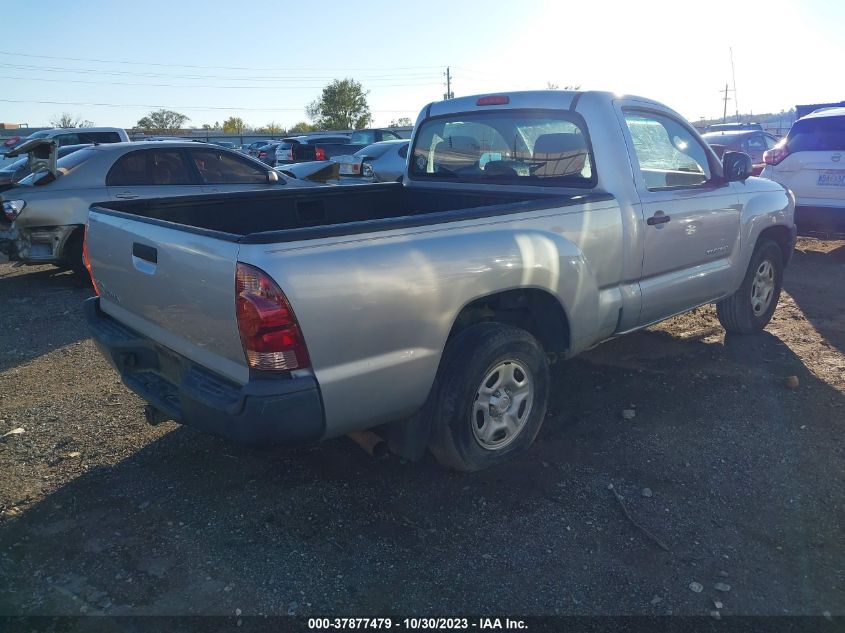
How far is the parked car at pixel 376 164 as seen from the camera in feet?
44.3

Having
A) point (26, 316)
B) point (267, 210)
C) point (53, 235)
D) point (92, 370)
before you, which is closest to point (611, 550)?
point (267, 210)

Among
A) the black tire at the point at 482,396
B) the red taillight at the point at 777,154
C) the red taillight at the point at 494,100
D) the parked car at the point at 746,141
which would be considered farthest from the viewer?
the parked car at the point at 746,141

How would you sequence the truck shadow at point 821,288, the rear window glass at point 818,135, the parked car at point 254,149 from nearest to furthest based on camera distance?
the truck shadow at point 821,288 < the rear window glass at point 818,135 < the parked car at point 254,149

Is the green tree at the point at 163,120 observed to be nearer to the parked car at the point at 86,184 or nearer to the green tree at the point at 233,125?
the green tree at the point at 233,125

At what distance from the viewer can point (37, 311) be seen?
6.89m

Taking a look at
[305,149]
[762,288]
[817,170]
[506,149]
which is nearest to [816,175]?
[817,170]

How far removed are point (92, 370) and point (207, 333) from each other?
113 inches

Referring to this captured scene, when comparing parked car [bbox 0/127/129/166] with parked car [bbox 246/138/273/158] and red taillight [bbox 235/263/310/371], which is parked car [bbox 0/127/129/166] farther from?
parked car [bbox 246/138/273/158]

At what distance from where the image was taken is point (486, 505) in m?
3.30

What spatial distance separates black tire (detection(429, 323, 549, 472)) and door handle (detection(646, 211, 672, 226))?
3.95ft

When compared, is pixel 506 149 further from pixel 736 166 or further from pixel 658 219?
pixel 736 166

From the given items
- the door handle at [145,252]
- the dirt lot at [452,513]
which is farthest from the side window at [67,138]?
the door handle at [145,252]

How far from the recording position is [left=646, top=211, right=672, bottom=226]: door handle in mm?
4152

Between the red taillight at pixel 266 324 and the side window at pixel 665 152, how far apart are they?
2681 millimetres
